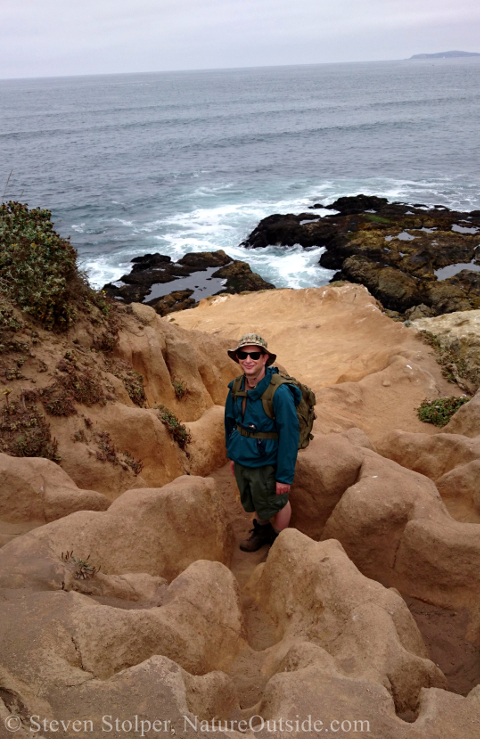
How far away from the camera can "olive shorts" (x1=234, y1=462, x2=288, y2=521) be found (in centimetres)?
501

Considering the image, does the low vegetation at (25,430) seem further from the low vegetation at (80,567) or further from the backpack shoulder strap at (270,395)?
the backpack shoulder strap at (270,395)

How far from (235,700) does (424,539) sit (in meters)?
2.37

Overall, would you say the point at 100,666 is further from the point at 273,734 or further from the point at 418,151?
the point at 418,151

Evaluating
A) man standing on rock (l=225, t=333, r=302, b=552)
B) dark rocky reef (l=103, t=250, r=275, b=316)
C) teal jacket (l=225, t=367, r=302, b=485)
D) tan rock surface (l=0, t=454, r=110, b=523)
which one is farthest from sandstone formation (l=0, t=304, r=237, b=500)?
dark rocky reef (l=103, t=250, r=275, b=316)

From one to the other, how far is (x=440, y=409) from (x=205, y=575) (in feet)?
24.6

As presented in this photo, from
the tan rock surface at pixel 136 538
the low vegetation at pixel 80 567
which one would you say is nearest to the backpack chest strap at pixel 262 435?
the tan rock surface at pixel 136 538

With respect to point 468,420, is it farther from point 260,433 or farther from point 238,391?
point 238,391

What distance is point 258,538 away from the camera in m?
5.59

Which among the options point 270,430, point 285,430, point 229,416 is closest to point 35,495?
point 229,416

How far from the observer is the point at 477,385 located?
38.5 ft

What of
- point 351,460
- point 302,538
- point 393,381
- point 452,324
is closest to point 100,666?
point 302,538

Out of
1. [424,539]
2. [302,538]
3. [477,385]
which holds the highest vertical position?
[302,538]

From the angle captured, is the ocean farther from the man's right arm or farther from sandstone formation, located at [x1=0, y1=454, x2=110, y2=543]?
sandstone formation, located at [x1=0, y1=454, x2=110, y2=543]

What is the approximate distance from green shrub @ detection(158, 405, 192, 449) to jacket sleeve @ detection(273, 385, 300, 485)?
2.33 meters
